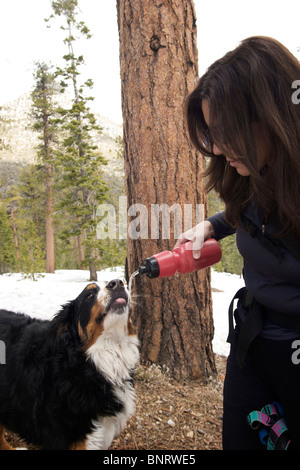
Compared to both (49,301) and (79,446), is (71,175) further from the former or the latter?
(79,446)

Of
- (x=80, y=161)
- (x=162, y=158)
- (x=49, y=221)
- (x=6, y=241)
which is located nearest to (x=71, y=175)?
(x=80, y=161)

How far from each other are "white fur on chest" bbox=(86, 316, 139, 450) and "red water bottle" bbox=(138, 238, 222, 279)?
470 millimetres

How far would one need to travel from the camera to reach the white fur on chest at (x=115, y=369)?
83.4 inches

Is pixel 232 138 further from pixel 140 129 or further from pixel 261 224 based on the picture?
pixel 140 129

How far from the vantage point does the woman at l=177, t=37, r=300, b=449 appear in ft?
4.11

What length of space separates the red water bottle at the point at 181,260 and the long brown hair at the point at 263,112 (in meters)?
0.64

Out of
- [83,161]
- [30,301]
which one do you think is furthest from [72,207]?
[30,301]

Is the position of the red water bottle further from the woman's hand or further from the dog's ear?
the dog's ear

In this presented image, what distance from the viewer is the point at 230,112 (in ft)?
4.33

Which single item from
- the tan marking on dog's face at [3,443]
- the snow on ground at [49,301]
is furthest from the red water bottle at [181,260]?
the snow on ground at [49,301]

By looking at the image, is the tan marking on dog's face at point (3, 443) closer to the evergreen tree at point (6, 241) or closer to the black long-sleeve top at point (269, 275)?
the black long-sleeve top at point (269, 275)

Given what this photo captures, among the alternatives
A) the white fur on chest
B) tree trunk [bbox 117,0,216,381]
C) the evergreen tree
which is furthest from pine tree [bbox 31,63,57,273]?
the white fur on chest

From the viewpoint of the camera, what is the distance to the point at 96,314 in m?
2.17
